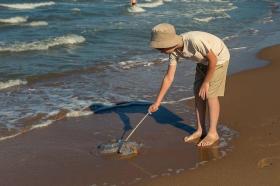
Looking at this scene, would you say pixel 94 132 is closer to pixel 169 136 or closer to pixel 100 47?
pixel 169 136

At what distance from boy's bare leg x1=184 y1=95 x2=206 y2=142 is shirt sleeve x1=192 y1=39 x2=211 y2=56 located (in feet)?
2.37

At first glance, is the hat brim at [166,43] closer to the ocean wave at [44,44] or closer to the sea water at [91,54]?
the sea water at [91,54]

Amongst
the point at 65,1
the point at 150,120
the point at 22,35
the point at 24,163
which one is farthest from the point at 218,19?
the point at 24,163

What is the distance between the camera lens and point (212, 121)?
224 inches

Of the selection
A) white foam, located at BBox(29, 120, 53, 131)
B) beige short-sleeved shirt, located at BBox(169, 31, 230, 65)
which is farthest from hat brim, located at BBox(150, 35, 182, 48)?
white foam, located at BBox(29, 120, 53, 131)

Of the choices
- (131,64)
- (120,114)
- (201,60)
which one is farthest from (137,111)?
(131,64)

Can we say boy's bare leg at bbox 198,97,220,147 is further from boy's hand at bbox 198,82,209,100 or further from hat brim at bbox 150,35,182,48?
hat brim at bbox 150,35,182,48

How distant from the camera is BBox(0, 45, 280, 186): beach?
4910 mm

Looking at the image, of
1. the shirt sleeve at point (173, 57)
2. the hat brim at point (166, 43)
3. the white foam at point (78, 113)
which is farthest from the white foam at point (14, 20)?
the hat brim at point (166, 43)

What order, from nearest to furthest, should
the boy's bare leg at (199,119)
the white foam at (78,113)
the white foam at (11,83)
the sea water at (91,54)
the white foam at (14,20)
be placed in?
the boy's bare leg at (199,119) → the white foam at (78,113) → the sea water at (91,54) → the white foam at (11,83) → the white foam at (14,20)

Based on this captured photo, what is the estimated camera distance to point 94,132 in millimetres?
6293

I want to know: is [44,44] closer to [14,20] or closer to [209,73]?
[14,20]

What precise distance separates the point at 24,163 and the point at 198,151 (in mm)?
1710

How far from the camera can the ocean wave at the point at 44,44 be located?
1275 centimetres
